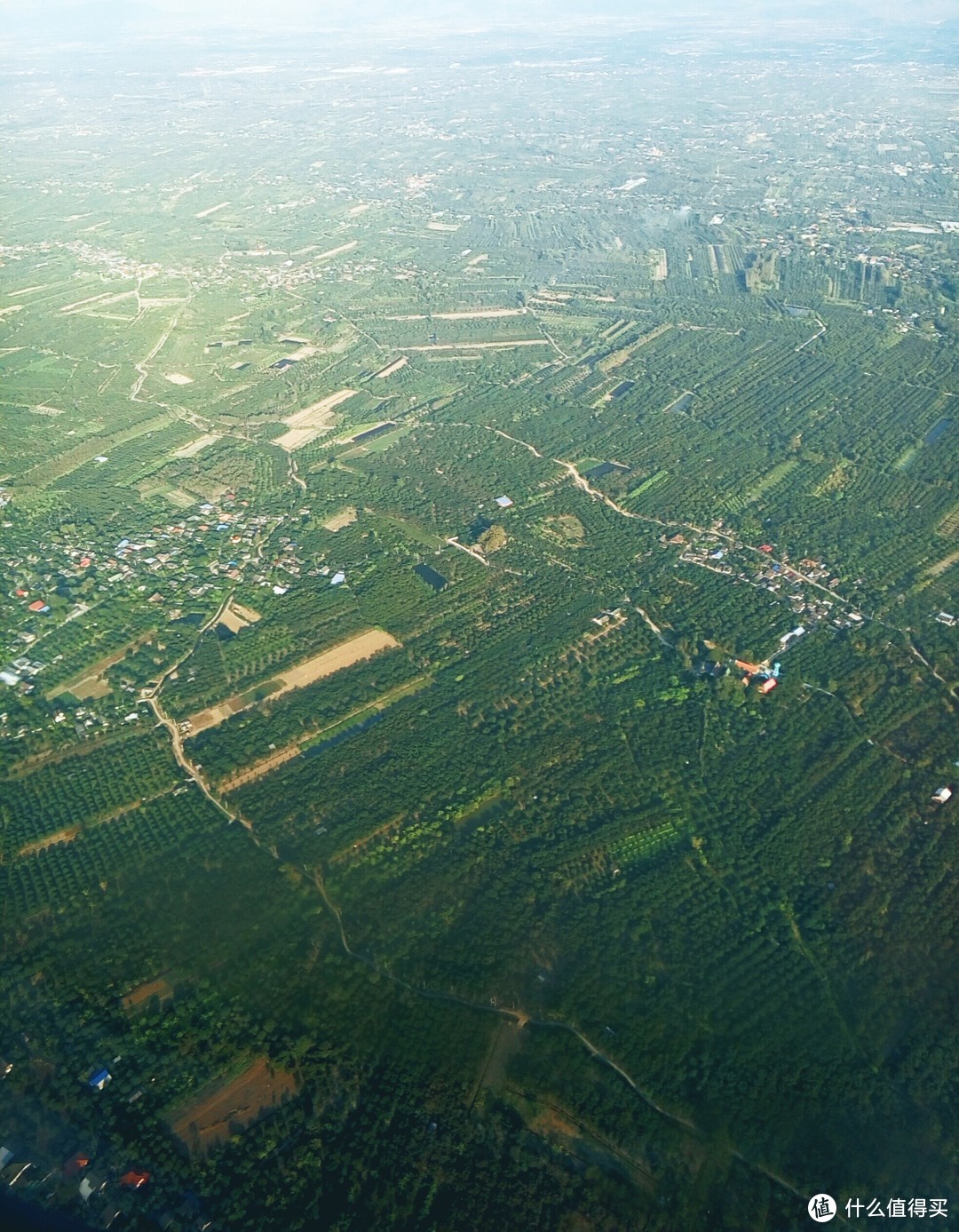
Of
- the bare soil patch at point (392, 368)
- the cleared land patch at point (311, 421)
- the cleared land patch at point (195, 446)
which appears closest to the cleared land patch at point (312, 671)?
the cleared land patch at point (311, 421)

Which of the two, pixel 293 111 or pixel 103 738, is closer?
pixel 103 738

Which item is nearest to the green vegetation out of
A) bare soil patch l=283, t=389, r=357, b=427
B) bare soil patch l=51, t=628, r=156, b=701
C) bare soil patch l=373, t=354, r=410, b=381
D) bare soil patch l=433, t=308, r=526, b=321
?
bare soil patch l=51, t=628, r=156, b=701

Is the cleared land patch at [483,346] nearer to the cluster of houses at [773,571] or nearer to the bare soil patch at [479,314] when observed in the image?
the bare soil patch at [479,314]

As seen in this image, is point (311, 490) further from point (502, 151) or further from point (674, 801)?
point (502, 151)

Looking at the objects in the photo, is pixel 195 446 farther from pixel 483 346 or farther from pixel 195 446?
pixel 483 346

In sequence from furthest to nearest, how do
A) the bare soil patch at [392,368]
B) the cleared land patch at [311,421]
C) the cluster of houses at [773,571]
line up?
the bare soil patch at [392,368] → the cleared land patch at [311,421] → the cluster of houses at [773,571]

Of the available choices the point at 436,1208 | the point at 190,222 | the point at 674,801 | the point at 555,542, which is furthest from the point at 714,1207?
the point at 190,222

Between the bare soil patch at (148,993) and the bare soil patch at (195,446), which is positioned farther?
the bare soil patch at (195,446)

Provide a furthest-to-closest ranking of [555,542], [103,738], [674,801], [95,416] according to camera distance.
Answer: [95,416] < [555,542] < [103,738] < [674,801]
